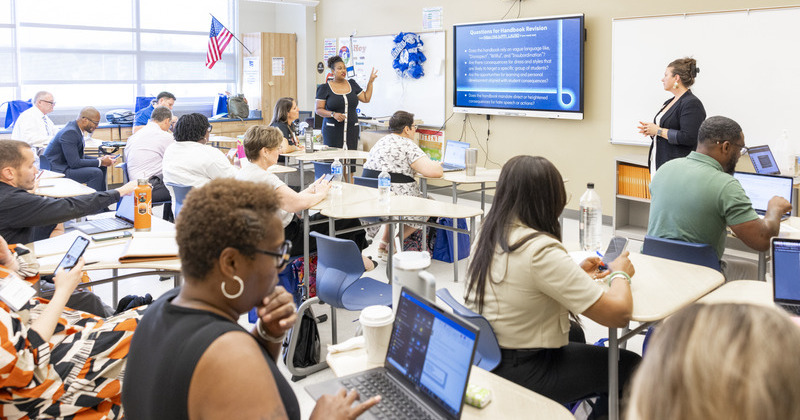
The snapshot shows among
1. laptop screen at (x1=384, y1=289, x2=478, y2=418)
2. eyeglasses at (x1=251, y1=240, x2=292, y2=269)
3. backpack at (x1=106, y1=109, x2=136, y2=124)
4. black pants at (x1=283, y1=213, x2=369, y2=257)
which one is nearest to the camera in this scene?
eyeglasses at (x1=251, y1=240, x2=292, y2=269)

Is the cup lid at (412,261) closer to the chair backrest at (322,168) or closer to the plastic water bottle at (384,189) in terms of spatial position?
the plastic water bottle at (384,189)

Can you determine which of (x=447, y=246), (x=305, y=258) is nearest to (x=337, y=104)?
(x=447, y=246)

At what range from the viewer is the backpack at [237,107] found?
10.4 m

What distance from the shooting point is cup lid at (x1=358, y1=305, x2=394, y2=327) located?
1938mm

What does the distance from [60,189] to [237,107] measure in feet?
18.2

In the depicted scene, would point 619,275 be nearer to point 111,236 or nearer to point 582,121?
point 111,236

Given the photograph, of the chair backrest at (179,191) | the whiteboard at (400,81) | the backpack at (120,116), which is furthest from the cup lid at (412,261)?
the backpack at (120,116)

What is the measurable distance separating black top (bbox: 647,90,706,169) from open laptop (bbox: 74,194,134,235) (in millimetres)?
3801

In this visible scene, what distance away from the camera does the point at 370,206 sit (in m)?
4.43

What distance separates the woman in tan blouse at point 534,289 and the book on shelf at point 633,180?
4004mm

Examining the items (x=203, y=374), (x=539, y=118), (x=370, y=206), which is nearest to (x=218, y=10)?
(x=539, y=118)

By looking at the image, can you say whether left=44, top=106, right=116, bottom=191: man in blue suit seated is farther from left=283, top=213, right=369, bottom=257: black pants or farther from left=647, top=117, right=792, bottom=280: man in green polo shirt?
left=647, top=117, right=792, bottom=280: man in green polo shirt

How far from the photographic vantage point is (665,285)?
273cm

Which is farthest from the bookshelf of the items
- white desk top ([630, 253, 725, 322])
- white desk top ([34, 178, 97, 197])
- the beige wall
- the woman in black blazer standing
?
white desk top ([34, 178, 97, 197])
